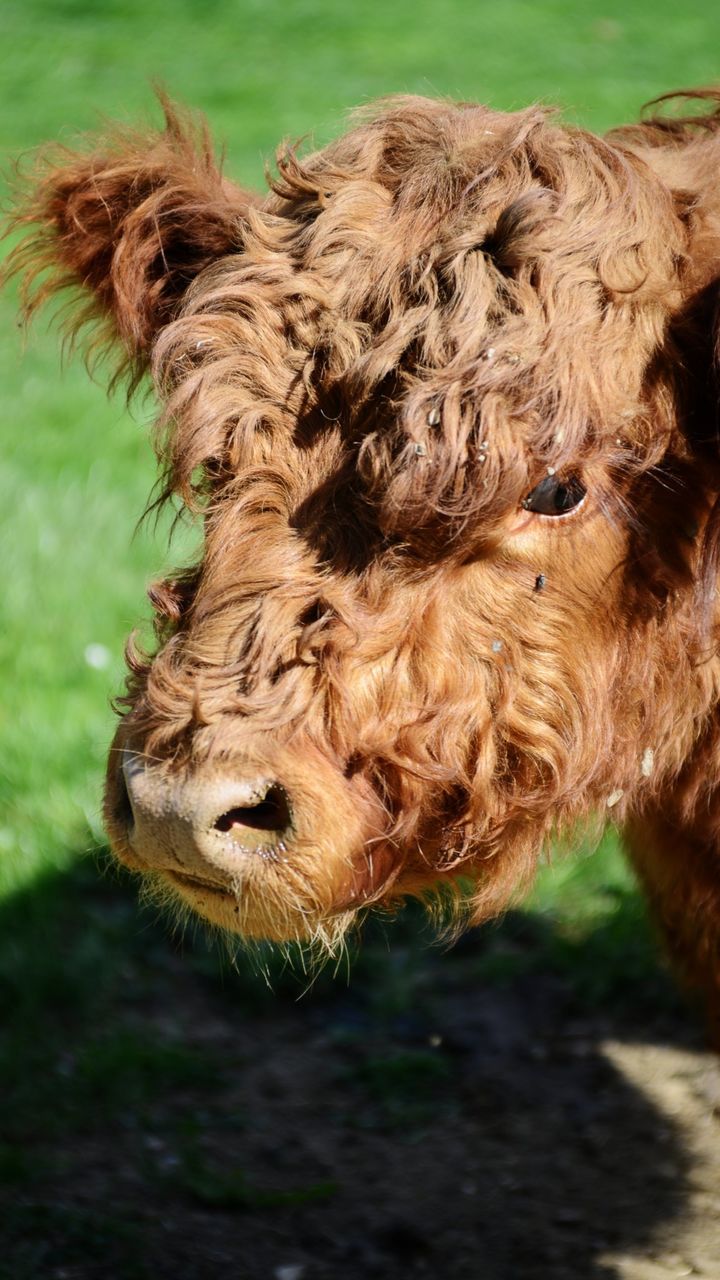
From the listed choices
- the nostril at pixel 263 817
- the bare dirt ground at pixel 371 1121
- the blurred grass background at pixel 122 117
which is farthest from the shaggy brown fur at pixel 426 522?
the bare dirt ground at pixel 371 1121

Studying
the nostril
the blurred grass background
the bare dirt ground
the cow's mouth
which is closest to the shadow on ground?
the bare dirt ground

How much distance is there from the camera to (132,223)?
2.82 metres

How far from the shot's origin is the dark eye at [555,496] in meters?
2.32

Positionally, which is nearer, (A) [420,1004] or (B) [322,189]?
(B) [322,189]

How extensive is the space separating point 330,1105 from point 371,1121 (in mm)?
125

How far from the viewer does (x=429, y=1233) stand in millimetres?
3383

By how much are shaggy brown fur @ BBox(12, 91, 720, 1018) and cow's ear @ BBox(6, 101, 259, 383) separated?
19 centimetres

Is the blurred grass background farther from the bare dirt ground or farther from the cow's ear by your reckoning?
the bare dirt ground

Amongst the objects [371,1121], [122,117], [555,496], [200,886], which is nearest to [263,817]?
[200,886]

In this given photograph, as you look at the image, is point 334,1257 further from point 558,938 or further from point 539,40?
point 539,40

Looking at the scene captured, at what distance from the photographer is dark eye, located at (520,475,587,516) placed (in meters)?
2.32

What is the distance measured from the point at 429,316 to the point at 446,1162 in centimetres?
234

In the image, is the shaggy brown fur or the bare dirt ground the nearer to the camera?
the shaggy brown fur

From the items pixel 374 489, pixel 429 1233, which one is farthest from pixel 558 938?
pixel 374 489
